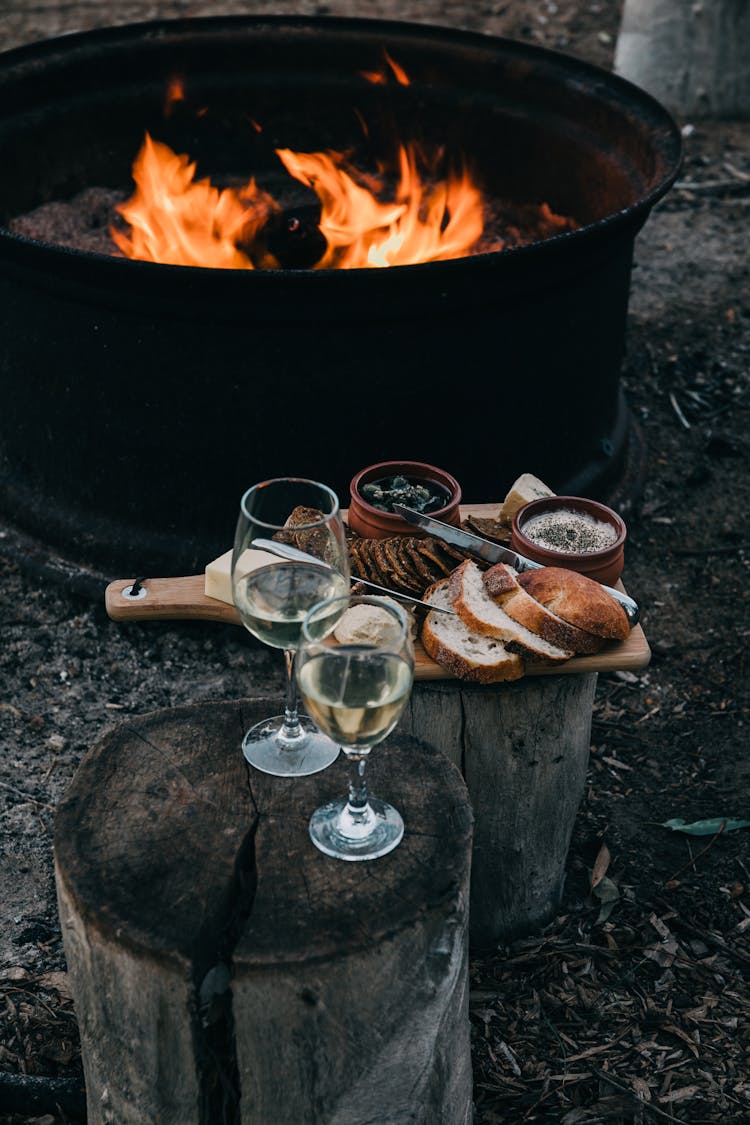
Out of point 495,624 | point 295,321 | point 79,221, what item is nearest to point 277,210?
point 79,221

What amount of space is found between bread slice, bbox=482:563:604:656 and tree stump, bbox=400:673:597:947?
132 mm

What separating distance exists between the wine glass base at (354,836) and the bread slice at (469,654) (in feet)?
1.76

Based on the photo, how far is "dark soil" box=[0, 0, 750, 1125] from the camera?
2979 millimetres

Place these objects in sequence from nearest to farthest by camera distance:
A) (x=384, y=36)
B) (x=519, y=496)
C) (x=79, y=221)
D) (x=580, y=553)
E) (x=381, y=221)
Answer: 1. (x=580, y=553)
2. (x=519, y=496)
3. (x=381, y=221)
4. (x=79, y=221)
5. (x=384, y=36)

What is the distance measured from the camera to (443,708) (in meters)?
2.90

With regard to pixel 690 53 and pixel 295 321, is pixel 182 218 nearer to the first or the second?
pixel 295 321

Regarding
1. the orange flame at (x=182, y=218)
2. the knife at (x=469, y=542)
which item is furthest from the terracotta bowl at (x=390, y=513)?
the orange flame at (x=182, y=218)

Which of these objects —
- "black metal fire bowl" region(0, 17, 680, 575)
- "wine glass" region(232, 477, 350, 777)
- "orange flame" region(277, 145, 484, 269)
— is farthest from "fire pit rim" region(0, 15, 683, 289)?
"wine glass" region(232, 477, 350, 777)

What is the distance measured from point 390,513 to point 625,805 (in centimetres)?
132

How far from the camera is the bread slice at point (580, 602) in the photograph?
279 centimetres

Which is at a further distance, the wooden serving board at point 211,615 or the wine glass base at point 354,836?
the wooden serving board at point 211,615

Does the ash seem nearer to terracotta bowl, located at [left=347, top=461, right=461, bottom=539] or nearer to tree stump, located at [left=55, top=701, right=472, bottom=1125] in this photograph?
terracotta bowl, located at [left=347, top=461, right=461, bottom=539]

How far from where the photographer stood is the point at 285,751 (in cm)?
246

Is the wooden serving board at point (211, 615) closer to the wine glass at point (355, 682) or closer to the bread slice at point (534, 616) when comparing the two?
the bread slice at point (534, 616)
